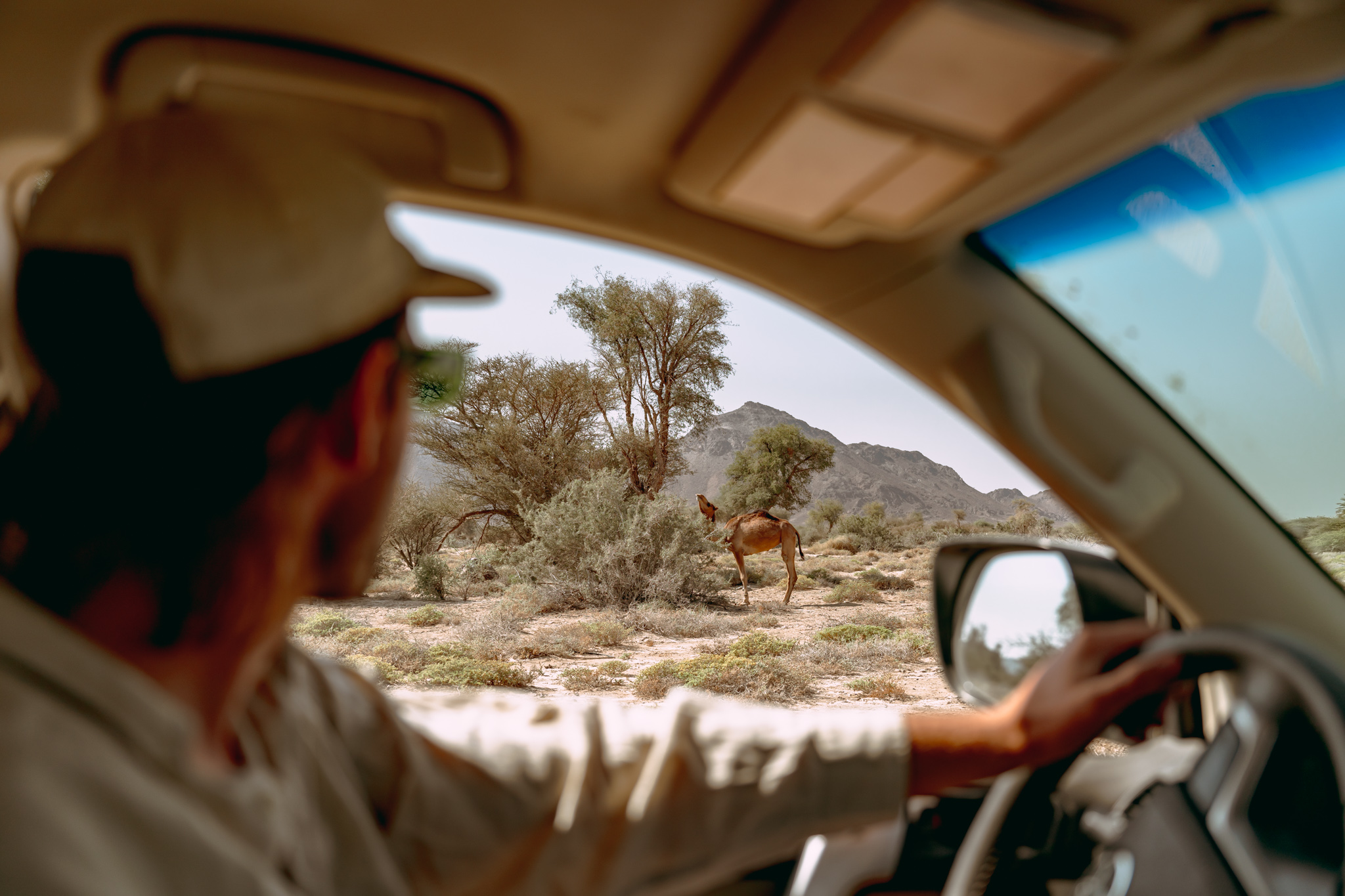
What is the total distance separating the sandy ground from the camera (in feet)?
23.6

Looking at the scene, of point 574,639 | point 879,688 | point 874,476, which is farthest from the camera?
point 874,476

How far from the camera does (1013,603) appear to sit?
121 cm

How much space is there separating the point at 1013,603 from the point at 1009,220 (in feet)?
1.79

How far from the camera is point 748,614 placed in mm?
11219

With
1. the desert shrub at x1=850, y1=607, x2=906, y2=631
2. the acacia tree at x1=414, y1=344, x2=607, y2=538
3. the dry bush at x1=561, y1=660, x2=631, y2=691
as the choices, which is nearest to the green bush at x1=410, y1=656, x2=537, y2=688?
the dry bush at x1=561, y1=660, x2=631, y2=691

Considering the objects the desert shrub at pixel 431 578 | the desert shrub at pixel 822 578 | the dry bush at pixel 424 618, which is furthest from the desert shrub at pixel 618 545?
the desert shrub at pixel 822 578

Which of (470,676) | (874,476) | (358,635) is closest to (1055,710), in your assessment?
(470,676)

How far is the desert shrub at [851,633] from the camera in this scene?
9.20 meters

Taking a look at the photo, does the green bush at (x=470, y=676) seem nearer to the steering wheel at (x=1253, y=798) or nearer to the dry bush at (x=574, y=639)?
the dry bush at (x=574, y=639)

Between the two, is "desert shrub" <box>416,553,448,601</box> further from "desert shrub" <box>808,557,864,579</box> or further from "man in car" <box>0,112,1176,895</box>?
"man in car" <box>0,112,1176,895</box>

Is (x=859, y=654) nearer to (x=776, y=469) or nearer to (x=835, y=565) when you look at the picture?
(x=835, y=565)

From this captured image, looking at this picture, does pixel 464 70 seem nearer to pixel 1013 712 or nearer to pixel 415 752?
pixel 415 752

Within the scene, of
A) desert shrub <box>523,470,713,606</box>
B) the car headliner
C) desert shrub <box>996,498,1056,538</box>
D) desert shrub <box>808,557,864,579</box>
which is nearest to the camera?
the car headliner

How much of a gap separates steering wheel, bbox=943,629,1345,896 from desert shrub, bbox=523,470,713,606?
35.5 feet
